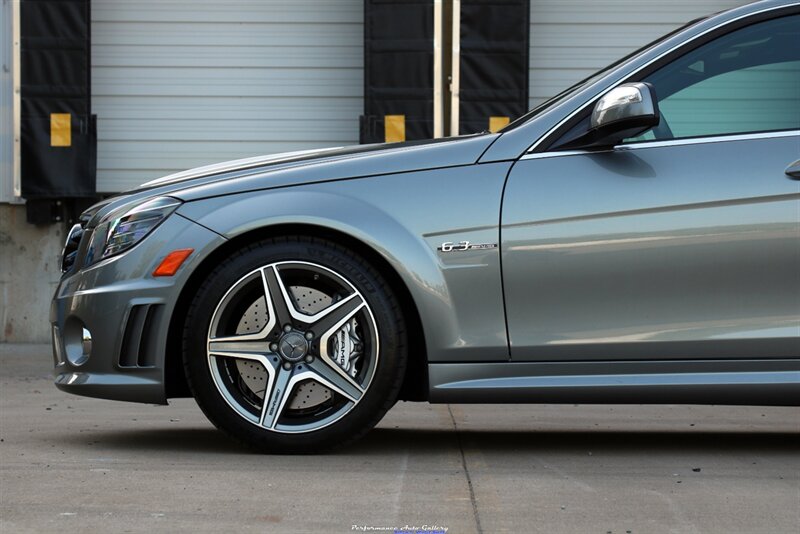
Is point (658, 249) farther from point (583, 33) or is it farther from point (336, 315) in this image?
point (583, 33)

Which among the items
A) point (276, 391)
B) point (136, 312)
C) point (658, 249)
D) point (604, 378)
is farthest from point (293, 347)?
point (658, 249)

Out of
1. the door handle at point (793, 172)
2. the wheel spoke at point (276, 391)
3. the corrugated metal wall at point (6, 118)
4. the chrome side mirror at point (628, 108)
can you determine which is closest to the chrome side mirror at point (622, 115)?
the chrome side mirror at point (628, 108)

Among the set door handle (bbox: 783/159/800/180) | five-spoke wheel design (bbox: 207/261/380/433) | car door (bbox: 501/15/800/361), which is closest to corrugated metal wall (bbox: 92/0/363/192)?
five-spoke wheel design (bbox: 207/261/380/433)

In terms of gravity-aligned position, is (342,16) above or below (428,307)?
above

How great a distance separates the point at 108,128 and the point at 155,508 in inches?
341

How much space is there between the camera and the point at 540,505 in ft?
12.3

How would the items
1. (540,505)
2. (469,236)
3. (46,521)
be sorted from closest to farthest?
(46,521)
(540,505)
(469,236)

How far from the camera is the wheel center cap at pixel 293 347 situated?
14.9 feet

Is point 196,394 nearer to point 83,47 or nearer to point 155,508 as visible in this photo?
point 155,508

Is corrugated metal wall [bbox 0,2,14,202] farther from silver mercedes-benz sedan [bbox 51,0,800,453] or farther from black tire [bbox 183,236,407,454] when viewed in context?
black tire [bbox 183,236,407,454]

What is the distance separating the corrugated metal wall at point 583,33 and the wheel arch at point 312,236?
7.43 metres

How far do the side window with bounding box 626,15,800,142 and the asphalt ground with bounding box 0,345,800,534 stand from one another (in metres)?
1.19

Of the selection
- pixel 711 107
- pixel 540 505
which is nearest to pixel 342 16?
pixel 711 107

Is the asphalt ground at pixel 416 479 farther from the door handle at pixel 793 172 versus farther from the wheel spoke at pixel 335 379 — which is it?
the door handle at pixel 793 172
